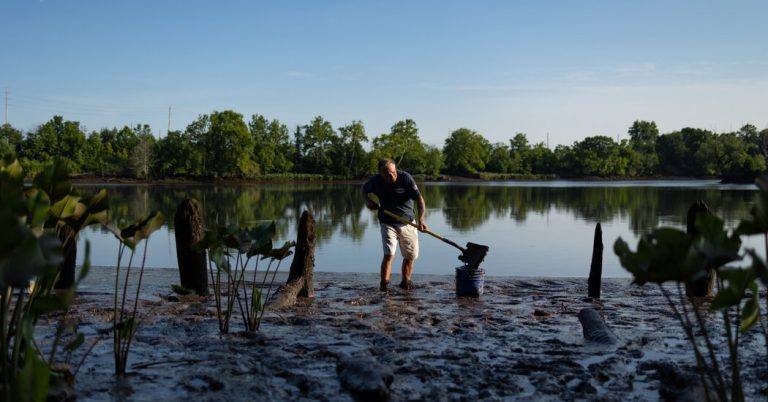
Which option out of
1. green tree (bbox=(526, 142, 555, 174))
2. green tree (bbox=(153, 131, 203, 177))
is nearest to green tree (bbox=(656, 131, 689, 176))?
green tree (bbox=(526, 142, 555, 174))

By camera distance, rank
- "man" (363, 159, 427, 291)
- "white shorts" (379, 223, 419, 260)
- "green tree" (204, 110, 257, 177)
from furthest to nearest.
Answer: "green tree" (204, 110, 257, 177), "white shorts" (379, 223, 419, 260), "man" (363, 159, 427, 291)

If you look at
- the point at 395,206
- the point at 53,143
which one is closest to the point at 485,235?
the point at 395,206

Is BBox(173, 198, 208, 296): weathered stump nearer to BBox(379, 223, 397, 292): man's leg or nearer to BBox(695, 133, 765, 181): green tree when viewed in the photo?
BBox(379, 223, 397, 292): man's leg

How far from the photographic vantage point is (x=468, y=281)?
9.08m

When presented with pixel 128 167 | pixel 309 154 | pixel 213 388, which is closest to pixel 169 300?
pixel 213 388

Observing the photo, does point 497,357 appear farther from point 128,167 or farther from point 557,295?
point 128,167

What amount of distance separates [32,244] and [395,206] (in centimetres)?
744

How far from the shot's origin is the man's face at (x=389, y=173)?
964 centimetres

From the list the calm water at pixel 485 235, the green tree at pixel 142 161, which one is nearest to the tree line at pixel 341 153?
the green tree at pixel 142 161

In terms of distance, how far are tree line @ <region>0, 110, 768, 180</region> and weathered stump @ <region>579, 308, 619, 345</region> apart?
76.5 metres

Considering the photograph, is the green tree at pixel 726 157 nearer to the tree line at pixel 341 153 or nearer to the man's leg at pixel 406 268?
the tree line at pixel 341 153

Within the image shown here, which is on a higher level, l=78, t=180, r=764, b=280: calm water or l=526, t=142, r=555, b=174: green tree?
l=526, t=142, r=555, b=174: green tree

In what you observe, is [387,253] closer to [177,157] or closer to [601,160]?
[177,157]

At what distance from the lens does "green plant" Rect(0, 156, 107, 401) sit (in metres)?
2.44
